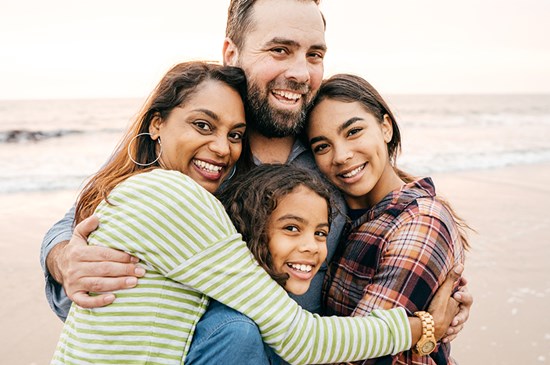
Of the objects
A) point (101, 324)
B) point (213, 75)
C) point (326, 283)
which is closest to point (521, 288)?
point (326, 283)

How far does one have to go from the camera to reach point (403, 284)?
2.14m

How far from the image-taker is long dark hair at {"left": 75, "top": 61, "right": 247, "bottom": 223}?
8.11ft

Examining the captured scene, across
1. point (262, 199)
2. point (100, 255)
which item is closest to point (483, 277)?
point (262, 199)

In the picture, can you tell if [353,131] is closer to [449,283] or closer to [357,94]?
[357,94]

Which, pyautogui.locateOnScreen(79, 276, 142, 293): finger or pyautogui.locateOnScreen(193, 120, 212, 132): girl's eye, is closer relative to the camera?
pyautogui.locateOnScreen(79, 276, 142, 293): finger

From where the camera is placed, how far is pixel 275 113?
9.27ft

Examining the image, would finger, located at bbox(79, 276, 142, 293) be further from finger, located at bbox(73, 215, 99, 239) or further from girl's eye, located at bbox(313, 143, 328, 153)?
girl's eye, located at bbox(313, 143, 328, 153)

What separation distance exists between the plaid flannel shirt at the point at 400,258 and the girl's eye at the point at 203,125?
0.93 metres

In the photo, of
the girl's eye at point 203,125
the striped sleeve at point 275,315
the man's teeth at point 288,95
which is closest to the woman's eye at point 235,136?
the girl's eye at point 203,125

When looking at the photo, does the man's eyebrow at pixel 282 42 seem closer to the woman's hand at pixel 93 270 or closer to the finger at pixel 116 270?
the woman's hand at pixel 93 270

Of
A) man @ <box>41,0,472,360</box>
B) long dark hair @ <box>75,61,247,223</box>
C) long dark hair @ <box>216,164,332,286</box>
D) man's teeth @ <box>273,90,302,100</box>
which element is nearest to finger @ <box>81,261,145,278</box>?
long dark hair @ <box>216,164,332,286</box>

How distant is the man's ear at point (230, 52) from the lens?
10.1ft

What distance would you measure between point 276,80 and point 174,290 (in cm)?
150

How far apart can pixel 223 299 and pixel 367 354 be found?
0.64 meters
